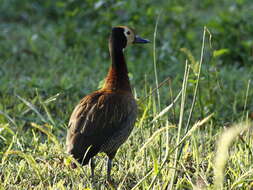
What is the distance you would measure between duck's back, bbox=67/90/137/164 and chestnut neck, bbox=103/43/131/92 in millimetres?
91

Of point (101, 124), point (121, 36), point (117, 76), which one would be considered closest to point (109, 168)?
point (101, 124)

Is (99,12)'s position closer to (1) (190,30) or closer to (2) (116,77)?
(1) (190,30)

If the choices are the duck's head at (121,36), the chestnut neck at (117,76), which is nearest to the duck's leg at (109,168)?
the chestnut neck at (117,76)

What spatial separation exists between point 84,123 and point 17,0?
5303mm

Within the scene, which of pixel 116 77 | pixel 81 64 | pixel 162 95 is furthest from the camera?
pixel 81 64

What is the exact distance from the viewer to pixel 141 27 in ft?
21.8

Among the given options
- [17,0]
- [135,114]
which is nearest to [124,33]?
[135,114]

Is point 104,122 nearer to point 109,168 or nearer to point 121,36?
point 109,168

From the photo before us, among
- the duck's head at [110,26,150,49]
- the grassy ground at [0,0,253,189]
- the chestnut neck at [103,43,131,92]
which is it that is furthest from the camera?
the duck's head at [110,26,150,49]

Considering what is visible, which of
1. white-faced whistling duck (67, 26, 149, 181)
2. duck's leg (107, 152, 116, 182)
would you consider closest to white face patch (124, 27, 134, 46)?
white-faced whistling duck (67, 26, 149, 181)

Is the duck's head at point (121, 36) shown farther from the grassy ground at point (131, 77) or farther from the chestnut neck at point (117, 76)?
the grassy ground at point (131, 77)

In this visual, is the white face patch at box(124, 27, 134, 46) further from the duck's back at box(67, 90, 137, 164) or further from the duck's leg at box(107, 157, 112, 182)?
the duck's leg at box(107, 157, 112, 182)

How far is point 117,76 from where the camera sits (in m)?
3.93

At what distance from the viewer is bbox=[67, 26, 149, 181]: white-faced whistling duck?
347 centimetres
